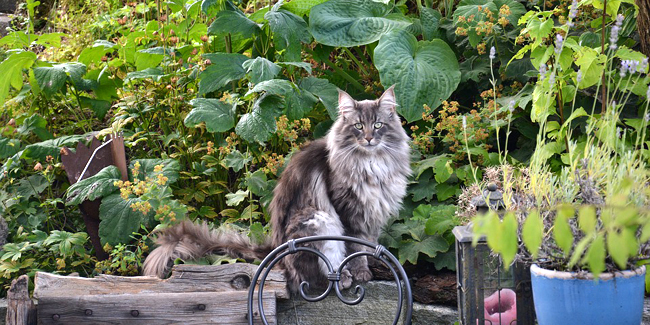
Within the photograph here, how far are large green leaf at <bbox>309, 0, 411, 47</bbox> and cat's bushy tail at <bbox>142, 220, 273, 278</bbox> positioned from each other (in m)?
1.27

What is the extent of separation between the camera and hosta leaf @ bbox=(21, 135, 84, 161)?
3.61 m

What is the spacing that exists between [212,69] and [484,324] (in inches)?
80.8

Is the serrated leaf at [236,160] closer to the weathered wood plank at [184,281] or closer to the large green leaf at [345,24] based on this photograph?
the weathered wood plank at [184,281]

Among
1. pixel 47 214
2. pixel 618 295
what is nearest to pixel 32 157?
pixel 47 214

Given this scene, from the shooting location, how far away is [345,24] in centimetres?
359

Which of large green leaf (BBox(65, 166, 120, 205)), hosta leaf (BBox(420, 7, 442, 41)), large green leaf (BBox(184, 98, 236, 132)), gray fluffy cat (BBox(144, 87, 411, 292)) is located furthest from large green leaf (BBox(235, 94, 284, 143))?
hosta leaf (BBox(420, 7, 442, 41))

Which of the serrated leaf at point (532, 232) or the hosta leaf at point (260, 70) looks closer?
Answer: the serrated leaf at point (532, 232)

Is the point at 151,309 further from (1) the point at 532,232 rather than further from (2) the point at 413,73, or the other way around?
(1) the point at 532,232

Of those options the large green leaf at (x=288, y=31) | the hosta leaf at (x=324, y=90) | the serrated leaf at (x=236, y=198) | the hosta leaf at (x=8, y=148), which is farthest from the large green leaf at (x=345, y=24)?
the hosta leaf at (x=8, y=148)

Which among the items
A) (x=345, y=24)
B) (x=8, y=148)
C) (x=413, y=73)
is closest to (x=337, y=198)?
(x=413, y=73)

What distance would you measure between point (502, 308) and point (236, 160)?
5.26 feet

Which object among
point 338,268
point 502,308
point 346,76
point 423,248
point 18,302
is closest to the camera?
point 338,268

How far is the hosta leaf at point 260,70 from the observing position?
3.19 meters

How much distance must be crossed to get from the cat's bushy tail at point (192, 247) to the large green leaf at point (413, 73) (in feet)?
3.61
